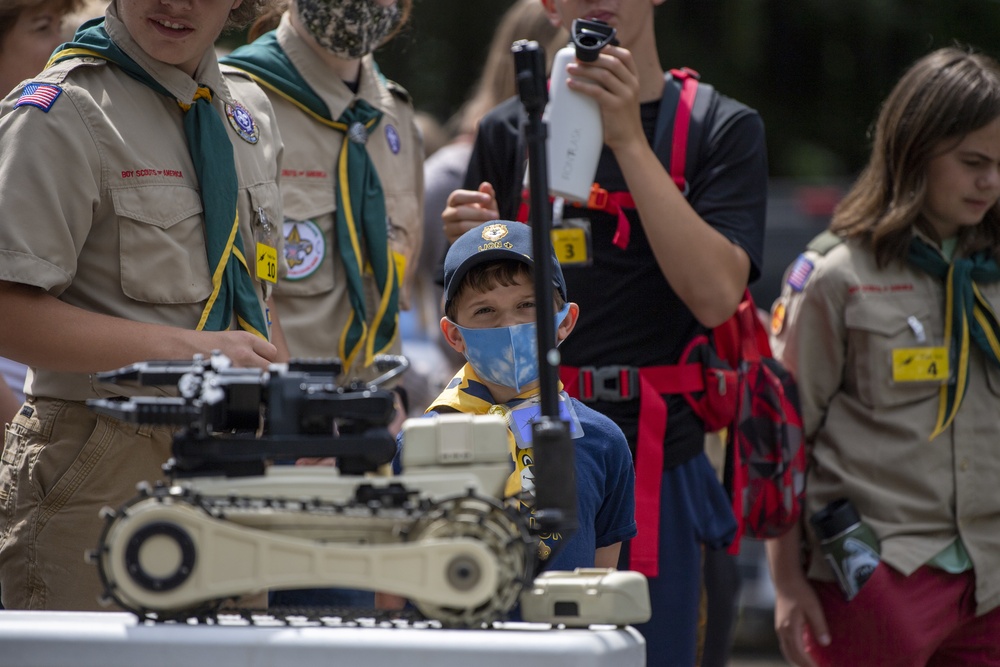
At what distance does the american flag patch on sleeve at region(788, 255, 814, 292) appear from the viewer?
4004 mm

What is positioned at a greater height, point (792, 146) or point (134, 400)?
point (792, 146)

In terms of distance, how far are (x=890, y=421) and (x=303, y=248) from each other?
69.5 inches

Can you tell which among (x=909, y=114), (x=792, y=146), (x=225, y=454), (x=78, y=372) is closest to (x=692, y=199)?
(x=909, y=114)

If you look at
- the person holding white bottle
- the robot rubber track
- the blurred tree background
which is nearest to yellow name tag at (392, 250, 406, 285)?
the person holding white bottle

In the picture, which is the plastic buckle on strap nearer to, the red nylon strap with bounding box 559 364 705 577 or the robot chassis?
the red nylon strap with bounding box 559 364 705 577

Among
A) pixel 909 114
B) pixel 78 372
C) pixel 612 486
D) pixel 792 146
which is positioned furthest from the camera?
pixel 792 146

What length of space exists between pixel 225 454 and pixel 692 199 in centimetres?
197

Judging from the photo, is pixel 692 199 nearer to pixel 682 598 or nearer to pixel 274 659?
pixel 682 598

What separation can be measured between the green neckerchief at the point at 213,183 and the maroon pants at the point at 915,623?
195 centimetres

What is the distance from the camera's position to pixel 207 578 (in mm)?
1832

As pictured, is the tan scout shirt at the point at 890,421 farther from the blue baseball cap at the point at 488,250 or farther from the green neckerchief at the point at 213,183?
the green neckerchief at the point at 213,183

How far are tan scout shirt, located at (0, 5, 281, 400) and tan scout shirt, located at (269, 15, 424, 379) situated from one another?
88cm

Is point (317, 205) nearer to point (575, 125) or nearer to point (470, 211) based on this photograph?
point (470, 211)

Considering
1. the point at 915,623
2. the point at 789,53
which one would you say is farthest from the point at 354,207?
the point at 789,53
